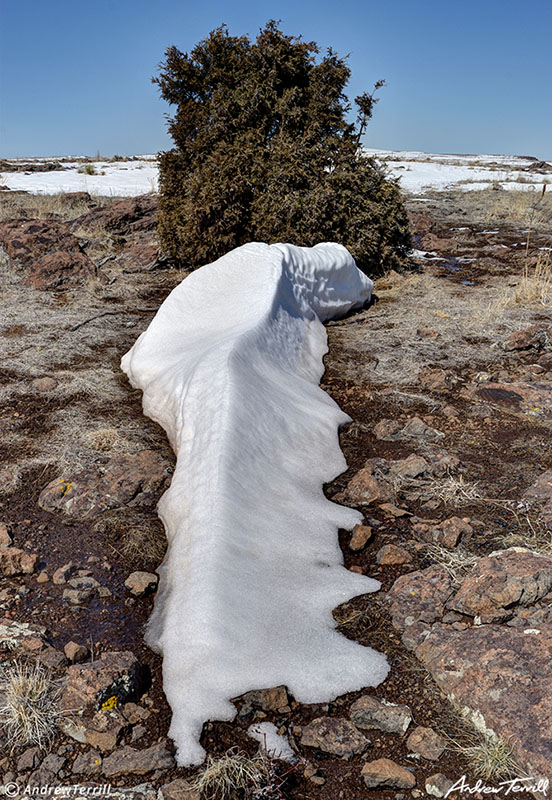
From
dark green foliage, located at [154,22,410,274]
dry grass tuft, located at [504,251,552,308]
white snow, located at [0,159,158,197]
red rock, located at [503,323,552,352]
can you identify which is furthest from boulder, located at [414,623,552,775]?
white snow, located at [0,159,158,197]

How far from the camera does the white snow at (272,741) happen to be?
1875mm

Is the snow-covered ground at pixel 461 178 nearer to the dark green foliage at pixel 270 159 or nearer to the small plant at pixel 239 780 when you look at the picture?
the dark green foliage at pixel 270 159

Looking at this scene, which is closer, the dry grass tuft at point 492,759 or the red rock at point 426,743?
the dry grass tuft at point 492,759

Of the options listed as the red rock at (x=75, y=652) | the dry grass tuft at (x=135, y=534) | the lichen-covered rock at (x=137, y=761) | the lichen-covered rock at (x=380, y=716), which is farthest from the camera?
the dry grass tuft at (x=135, y=534)

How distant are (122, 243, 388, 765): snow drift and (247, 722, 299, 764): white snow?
0.11 metres

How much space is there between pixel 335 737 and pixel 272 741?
0.68 feet

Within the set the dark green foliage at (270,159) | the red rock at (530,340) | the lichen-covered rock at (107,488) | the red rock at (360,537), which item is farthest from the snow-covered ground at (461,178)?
the red rock at (360,537)

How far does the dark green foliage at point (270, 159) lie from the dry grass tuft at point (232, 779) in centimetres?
710

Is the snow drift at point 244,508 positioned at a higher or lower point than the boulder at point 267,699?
higher

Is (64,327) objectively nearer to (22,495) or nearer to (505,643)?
(22,495)

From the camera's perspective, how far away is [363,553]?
2971mm

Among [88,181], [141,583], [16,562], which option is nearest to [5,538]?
[16,562]

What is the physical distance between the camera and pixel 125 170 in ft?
79.8

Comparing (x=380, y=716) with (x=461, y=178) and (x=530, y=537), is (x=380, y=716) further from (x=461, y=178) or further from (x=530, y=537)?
(x=461, y=178)
